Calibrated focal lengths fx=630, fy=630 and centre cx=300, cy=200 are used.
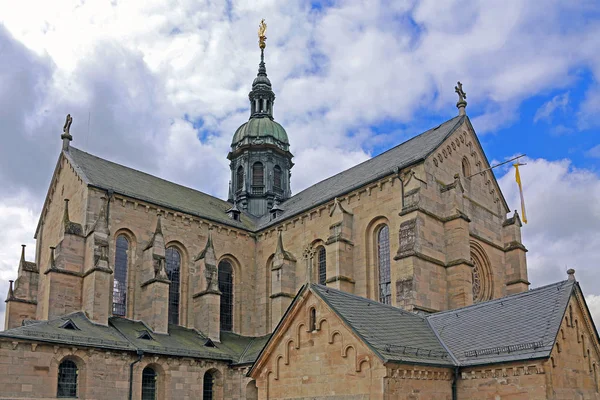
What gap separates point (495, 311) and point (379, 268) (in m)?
14.6

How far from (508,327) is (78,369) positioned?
2014 centimetres

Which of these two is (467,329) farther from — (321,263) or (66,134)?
(66,134)

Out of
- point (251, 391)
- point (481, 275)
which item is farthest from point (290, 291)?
point (481, 275)

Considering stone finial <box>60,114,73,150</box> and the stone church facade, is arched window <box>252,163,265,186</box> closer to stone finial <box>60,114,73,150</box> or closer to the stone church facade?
the stone church facade

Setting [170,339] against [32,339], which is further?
[170,339]

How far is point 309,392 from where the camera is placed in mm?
20719

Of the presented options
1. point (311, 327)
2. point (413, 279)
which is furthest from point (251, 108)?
point (311, 327)

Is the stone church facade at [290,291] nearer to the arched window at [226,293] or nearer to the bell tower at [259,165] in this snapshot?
the arched window at [226,293]

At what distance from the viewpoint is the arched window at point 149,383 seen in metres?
32.6

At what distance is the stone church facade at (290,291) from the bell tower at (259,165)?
8.37 ft

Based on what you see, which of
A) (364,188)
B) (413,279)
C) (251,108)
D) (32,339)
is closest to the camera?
(32,339)

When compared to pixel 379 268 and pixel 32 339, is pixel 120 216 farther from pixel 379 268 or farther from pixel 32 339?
pixel 379 268

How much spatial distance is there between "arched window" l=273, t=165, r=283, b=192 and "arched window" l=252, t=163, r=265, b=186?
98cm

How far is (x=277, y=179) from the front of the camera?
53.5 metres
